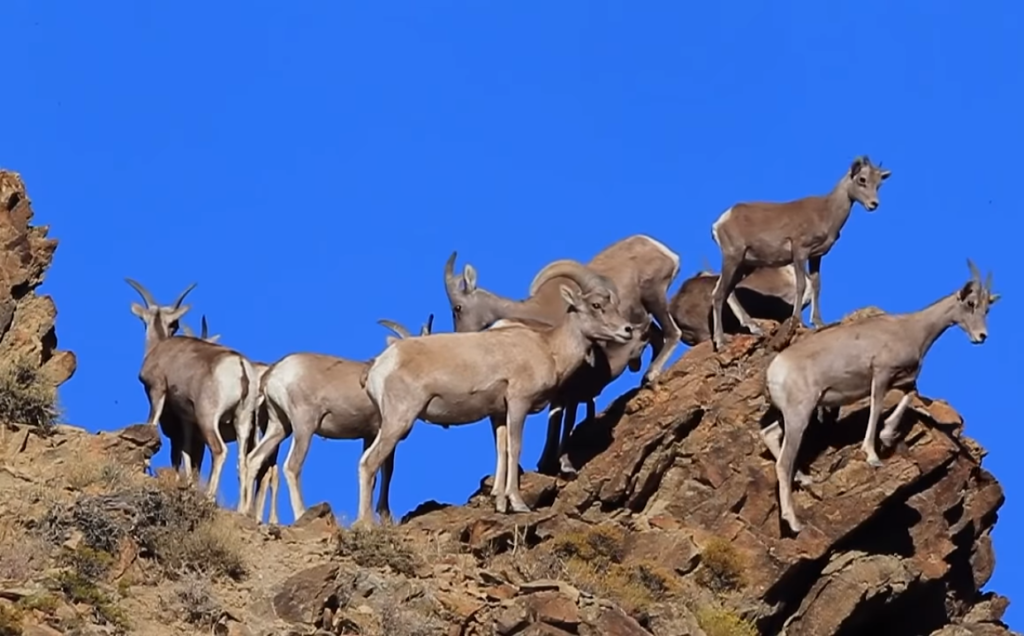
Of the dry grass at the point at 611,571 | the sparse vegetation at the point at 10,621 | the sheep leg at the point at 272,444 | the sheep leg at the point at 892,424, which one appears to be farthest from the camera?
the sheep leg at the point at 272,444

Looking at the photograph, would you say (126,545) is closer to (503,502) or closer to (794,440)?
(503,502)

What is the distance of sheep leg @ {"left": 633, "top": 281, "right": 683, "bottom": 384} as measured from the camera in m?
28.0

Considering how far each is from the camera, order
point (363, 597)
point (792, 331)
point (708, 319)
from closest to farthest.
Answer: point (363, 597) → point (792, 331) → point (708, 319)

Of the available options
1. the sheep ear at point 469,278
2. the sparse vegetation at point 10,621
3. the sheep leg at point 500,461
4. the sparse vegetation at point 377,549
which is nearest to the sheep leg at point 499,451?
the sheep leg at point 500,461

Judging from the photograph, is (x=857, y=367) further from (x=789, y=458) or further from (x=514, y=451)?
(x=514, y=451)

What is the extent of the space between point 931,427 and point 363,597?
272 inches

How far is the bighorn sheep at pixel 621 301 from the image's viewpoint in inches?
1083

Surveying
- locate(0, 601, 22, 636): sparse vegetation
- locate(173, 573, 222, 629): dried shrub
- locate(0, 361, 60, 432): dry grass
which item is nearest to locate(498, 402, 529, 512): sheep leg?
locate(173, 573, 222, 629): dried shrub

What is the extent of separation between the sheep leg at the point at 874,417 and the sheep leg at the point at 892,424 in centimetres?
9

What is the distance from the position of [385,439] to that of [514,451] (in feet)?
4.21

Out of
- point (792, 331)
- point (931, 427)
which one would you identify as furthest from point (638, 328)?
point (931, 427)

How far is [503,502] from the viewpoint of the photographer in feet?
82.2

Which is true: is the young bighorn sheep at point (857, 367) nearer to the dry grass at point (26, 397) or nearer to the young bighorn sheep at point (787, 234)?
the young bighorn sheep at point (787, 234)

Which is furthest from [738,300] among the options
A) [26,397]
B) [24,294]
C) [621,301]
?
[26,397]
